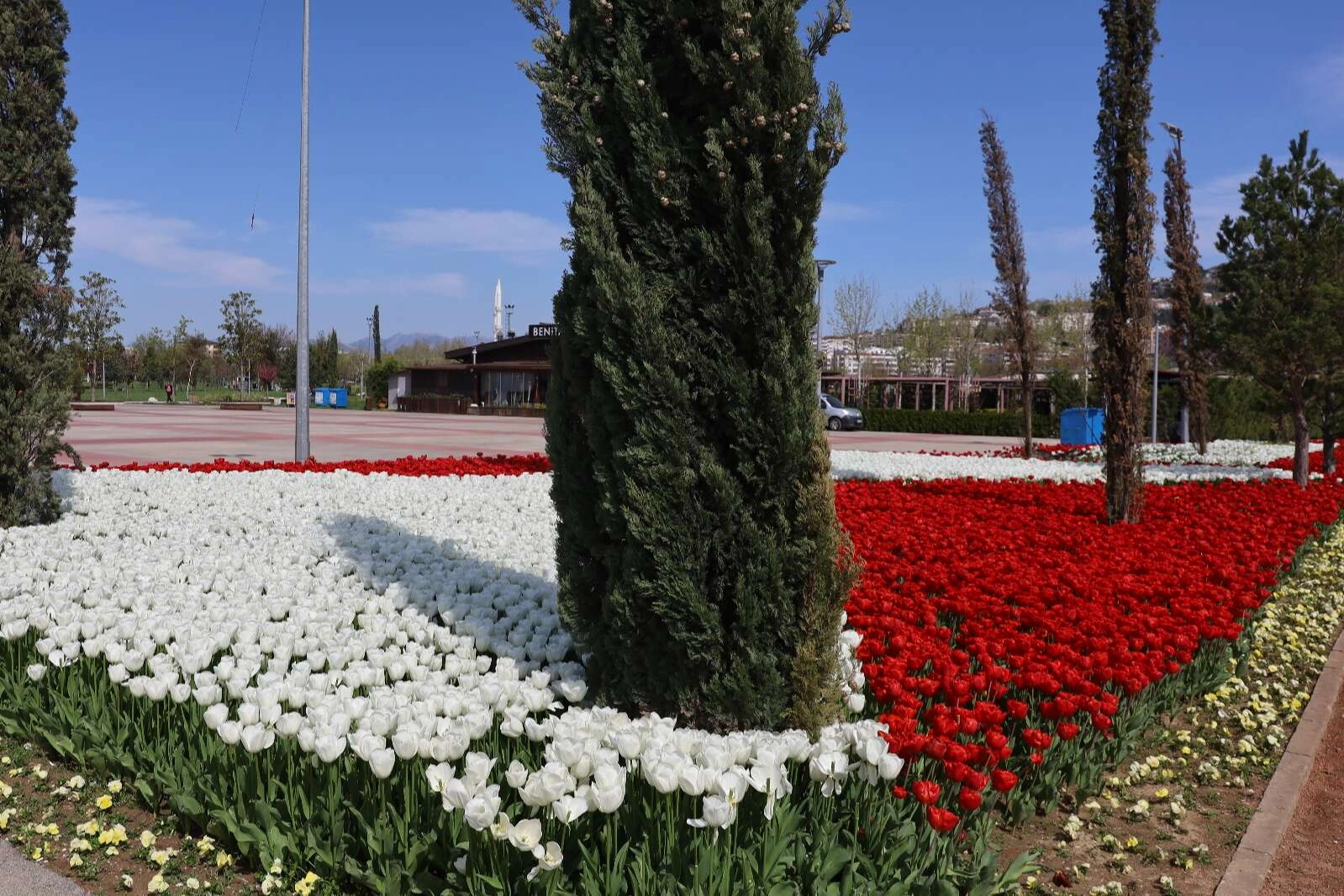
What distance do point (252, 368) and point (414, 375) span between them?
63.2 ft

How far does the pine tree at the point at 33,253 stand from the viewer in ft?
23.8

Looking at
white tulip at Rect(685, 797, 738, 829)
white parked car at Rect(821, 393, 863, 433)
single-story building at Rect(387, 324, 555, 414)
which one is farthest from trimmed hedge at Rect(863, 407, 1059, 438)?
white tulip at Rect(685, 797, 738, 829)

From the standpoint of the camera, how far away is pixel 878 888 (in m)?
2.50

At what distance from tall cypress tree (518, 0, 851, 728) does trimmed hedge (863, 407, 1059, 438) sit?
33218 millimetres

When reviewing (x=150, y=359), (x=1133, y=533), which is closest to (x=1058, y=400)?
(x=1133, y=533)

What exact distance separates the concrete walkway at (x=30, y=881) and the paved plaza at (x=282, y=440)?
11415mm

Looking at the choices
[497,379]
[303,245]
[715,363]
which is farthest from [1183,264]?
[497,379]

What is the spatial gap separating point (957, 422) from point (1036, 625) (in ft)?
109

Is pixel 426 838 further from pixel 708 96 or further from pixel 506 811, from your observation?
pixel 708 96

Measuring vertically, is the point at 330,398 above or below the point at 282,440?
above

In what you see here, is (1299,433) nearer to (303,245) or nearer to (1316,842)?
(1316,842)

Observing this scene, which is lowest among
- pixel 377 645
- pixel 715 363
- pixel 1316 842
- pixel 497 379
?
pixel 1316 842

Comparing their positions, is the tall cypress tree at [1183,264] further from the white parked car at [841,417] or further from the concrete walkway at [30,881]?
the concrete walkway at [30,881]

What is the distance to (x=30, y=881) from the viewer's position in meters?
2.90
